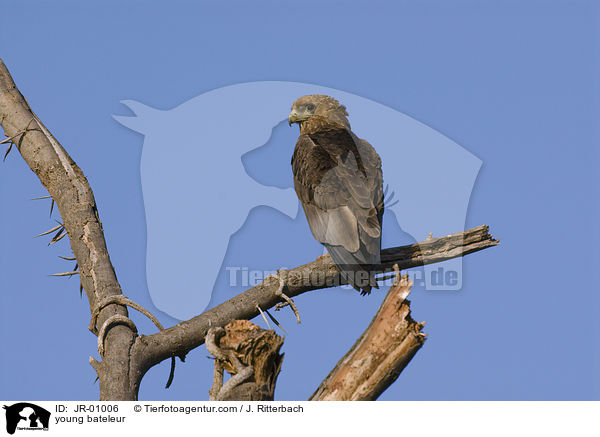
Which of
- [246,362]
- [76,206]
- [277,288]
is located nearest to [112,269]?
[76,206]

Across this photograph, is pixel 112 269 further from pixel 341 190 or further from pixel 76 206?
pixel 341 190

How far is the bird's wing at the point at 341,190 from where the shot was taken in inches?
239

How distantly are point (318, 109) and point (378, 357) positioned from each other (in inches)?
185

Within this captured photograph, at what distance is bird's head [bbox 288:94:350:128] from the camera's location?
801 cm

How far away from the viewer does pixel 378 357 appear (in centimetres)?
390

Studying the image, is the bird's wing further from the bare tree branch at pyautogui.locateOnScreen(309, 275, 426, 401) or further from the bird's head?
the bare tree branch at pyautogui.locateOnScreen(309, 275, 426, 401)

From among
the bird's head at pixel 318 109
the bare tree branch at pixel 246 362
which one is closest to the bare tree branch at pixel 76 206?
the bare tree branch at pixel 246 362

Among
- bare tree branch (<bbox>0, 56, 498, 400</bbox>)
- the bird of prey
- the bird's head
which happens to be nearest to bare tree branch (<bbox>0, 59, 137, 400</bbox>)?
bare tree branch (<bbox>0, 56, 498, 400</bbox>)

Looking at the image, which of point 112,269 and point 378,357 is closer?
point 378,357

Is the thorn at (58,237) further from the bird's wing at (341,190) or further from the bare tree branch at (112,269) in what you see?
the bird's wing at (341,190)
